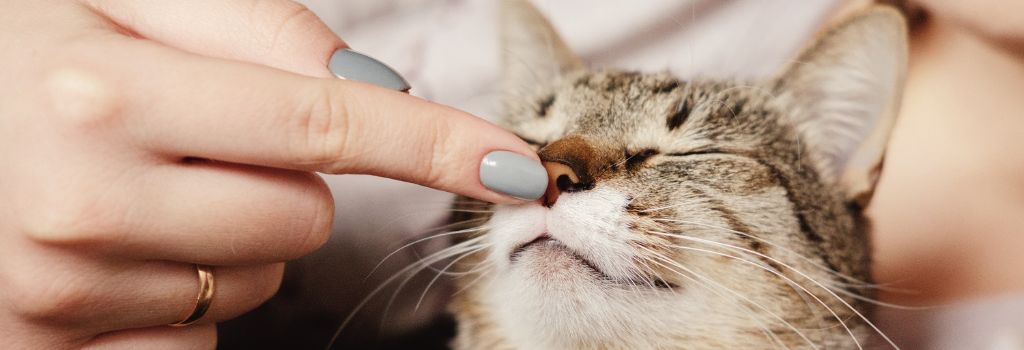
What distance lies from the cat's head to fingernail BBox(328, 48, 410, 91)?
A: 0.21 metres

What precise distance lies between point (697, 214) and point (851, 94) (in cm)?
42

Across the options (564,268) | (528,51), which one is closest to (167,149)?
(564,268)

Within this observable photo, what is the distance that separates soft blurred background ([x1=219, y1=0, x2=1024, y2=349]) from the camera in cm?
119

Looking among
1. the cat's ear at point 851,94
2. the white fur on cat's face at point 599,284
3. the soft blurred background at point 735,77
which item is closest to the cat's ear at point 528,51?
the soft blurred background at point 735,77

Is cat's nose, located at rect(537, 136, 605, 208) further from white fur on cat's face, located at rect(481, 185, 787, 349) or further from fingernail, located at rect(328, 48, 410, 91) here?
fingernail, located at rect(328, 48, 410, 91)

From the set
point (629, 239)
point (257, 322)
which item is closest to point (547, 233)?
point (629, 239)

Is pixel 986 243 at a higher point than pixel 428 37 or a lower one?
lower

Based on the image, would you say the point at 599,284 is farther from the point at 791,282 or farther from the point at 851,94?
the point at 851,94

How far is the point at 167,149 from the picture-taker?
2.05 ft

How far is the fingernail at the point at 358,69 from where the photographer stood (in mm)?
738

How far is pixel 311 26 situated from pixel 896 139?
47.8 inches

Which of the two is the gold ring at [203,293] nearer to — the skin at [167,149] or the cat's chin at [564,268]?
the skin at [167,149]

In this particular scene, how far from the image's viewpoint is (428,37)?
4.78 feet

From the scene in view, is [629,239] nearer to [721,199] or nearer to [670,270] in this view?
[670,270]
